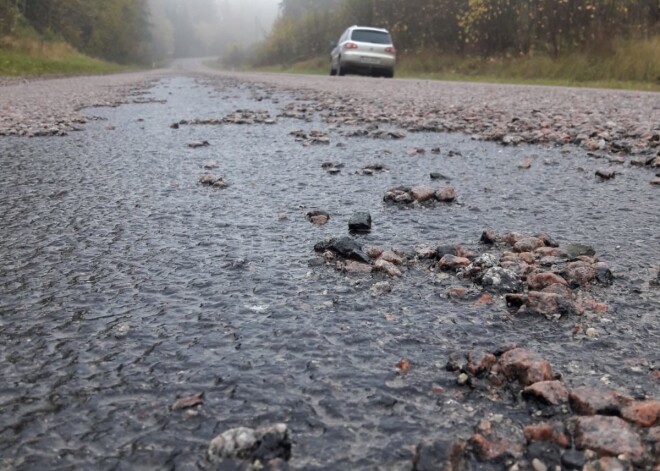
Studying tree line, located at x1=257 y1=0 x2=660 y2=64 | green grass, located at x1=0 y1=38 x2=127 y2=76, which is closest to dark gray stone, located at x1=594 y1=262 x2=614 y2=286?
tree line, located at x1=257 y1=0 x2=660 y2=64

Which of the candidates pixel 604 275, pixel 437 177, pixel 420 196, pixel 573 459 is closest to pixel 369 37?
pixel 437 177

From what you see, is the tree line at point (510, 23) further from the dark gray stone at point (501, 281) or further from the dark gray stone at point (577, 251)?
the dark gray stone at point (501, 281)

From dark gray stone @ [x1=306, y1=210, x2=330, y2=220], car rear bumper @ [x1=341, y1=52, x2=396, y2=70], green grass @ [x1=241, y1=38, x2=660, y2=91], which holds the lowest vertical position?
dark gray stone @ [x1=306, y1=210, x2=330, y2=220]

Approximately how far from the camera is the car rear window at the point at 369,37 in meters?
18.7

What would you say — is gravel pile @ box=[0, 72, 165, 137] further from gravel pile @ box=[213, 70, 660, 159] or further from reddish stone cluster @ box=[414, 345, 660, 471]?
reddish stone cluster @ box=[414, 345, 660, 471]

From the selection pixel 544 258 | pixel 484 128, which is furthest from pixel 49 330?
pixel 484 128

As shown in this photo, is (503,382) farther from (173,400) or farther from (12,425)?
(12,425)

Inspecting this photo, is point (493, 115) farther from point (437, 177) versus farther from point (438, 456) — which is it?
point (438, 456)

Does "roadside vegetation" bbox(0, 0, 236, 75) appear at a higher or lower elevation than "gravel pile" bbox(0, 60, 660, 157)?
higher

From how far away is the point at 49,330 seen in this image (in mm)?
1508

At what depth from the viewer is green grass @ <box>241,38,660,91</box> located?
1205 centimetres

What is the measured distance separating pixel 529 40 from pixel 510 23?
57.7 inches

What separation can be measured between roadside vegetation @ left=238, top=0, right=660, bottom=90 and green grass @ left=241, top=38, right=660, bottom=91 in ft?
0.06

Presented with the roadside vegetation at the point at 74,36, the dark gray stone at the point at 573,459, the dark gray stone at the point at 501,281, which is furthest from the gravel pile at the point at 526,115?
the roadside vegetation at the point at 74,36
